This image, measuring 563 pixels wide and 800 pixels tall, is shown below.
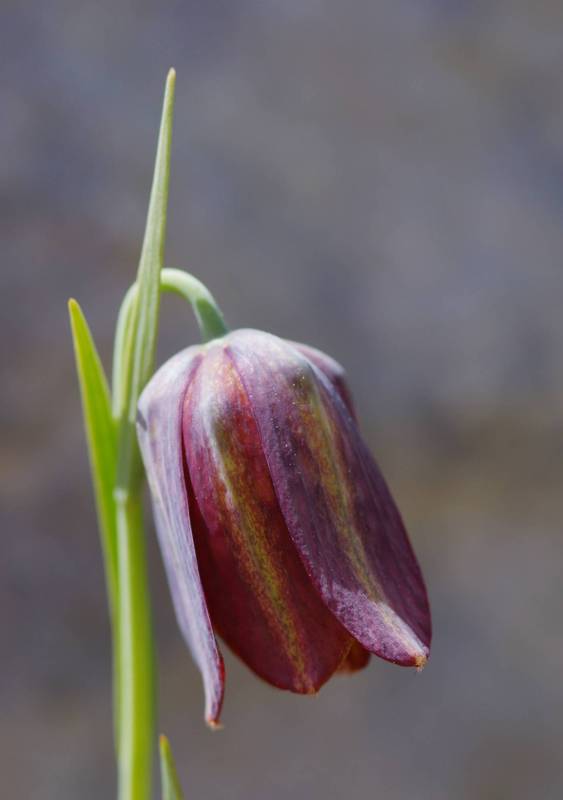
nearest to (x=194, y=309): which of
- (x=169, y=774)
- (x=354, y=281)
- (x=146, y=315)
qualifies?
(x=146, y=315)

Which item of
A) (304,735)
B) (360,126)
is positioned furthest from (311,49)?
(304,735)

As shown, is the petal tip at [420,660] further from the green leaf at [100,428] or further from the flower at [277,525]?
the green leaf at [100,428]

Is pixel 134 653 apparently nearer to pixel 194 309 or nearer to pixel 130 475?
pixel 130 475

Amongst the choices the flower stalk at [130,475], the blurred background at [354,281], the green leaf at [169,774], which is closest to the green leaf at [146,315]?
the flower stalk at [130,475]

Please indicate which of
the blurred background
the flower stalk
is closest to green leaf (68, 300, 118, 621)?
the flower stalk

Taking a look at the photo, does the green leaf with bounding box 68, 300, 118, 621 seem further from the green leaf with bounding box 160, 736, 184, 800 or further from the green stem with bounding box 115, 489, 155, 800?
the green leaf with bounding box 160, 736, 184, 800

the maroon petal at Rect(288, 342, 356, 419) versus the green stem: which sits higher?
the maroon petal at Rect(288, 342, 356, 419)
